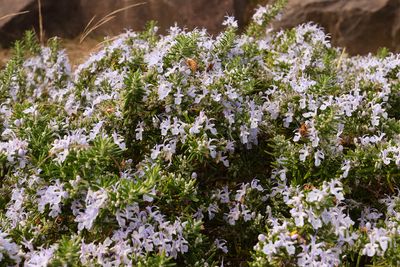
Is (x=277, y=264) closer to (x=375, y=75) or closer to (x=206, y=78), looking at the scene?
(x=206, y=78)

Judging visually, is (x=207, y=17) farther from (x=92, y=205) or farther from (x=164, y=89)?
(x=92, y=205)

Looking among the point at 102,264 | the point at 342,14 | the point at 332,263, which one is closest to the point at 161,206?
the point at 102,264

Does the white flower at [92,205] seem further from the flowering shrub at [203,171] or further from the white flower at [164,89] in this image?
the white flower at [164,89]

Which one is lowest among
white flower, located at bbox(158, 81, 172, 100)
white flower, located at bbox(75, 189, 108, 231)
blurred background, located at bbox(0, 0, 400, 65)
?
white flower, located at bbox(75, 189, 108, 231)

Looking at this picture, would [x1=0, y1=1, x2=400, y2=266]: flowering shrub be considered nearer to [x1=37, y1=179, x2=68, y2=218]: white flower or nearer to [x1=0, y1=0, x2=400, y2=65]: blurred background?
[x1=37, y1=179, x2=68, y2=218]: white flower

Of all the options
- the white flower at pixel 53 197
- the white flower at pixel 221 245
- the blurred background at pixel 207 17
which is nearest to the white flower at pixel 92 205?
the white flower at pixel 53 197

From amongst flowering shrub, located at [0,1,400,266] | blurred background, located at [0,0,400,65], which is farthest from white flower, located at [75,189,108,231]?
blurred background, located at [0,0,400,65]
